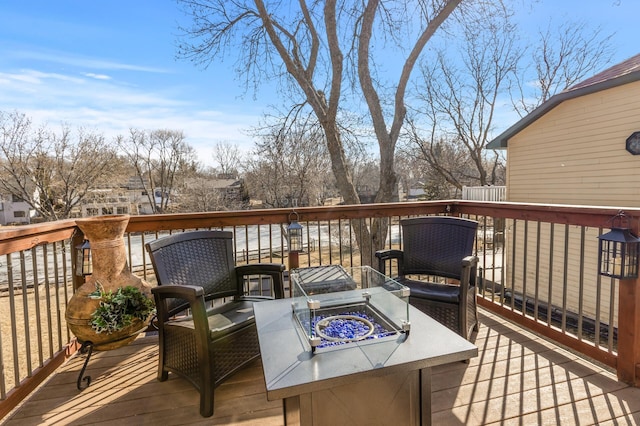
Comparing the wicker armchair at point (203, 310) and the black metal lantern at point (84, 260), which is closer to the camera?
the wicker armchair at point (203, 310)

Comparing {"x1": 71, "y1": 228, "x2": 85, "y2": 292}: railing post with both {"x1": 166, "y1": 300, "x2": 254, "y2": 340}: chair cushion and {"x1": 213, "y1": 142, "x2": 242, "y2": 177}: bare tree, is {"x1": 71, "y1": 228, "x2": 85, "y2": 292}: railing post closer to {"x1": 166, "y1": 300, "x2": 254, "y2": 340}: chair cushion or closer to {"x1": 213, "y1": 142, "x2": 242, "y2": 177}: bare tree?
{"x1": 166, "y1": 300, "x2": 254, "y2": 340}: chair cushion

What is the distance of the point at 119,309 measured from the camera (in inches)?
85.0

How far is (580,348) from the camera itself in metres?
2.30

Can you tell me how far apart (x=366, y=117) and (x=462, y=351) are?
7.89 m

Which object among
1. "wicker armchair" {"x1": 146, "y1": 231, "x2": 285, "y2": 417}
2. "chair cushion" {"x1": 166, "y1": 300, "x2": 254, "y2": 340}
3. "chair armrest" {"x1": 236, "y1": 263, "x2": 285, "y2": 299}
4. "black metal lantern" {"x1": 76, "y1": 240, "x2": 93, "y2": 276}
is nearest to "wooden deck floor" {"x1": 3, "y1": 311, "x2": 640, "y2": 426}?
"wicker armchair" {"x1": 146, "y1": 231, "x2": 285, "y2": 417}

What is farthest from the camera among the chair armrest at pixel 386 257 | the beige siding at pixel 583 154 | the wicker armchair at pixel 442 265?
the beige siding at pixel 583 154

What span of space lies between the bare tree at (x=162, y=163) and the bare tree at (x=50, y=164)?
4.89m

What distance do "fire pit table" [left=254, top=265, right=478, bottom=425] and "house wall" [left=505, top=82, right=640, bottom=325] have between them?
4691mm

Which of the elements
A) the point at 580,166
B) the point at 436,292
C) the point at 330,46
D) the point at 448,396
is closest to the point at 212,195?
the point at 330,46

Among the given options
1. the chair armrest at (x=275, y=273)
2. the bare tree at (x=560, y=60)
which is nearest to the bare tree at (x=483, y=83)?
the bare tree at (x=560, y=60)

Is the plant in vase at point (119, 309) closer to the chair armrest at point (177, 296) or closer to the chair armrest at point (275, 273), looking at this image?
the chair armrest at point (177, 296)

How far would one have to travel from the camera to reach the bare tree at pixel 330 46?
6.86 m

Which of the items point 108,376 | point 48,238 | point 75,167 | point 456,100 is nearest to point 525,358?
point 108,376

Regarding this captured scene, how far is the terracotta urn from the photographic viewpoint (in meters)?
2.13
